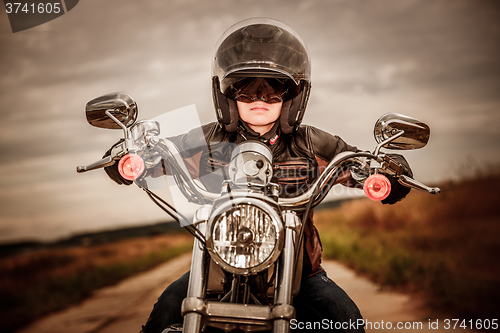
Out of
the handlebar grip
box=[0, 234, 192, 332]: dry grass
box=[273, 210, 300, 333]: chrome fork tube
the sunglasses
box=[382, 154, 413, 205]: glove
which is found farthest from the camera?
box=[0, 234, 192, 332]: dry grass

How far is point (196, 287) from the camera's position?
1.94 ft

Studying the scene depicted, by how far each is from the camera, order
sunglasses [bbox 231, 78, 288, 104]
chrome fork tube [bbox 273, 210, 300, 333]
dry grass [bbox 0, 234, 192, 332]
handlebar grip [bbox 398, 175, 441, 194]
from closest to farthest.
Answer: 1. chrome fork tube [bbox 273, 210, 300, 333]
2. handlebar grip [bbox 398, 175, 441, 194]
3. sunglasses [bbox 231, 78, 288, 104]
4. dry grass [bbox 0, 234, 192, 332]

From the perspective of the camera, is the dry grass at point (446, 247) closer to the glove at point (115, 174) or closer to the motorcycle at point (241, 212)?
the motorcycle at point (241, 212)

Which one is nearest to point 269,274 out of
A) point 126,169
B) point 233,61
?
point 126,169

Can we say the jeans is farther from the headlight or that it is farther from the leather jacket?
the headlight

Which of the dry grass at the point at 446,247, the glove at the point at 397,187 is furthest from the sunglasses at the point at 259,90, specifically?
the dry grass at the point at 446,247

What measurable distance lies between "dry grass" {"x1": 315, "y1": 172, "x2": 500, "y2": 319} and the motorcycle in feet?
6.43

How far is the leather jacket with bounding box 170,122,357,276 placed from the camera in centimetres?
98

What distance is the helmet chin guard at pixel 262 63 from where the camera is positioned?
89 cm

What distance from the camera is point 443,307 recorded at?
2242 millimetres

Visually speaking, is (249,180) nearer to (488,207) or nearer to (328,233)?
(488,207)

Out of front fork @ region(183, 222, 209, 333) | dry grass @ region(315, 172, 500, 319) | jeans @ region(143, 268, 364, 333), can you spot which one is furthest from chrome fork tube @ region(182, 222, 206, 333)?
dry grass @ region(315, 172, 500, 319)

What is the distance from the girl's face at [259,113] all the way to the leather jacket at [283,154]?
0.11 ft

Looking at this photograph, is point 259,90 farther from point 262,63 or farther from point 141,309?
point 141,309
